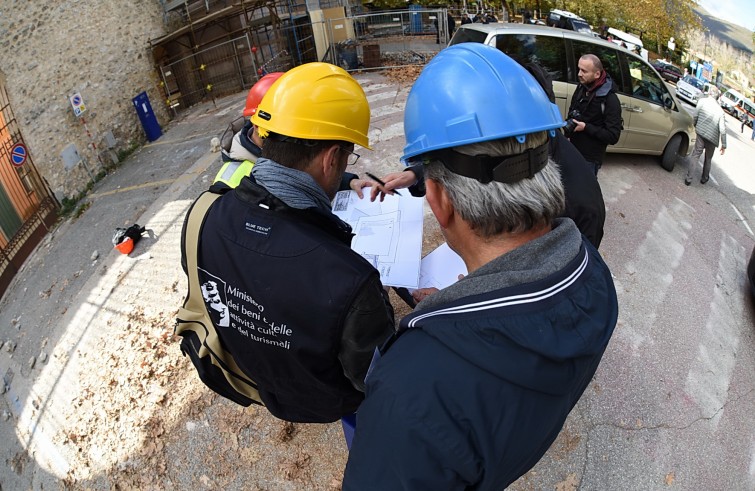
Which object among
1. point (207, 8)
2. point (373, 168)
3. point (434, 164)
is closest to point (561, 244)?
point (434, 164)

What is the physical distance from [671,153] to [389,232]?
6575 mm

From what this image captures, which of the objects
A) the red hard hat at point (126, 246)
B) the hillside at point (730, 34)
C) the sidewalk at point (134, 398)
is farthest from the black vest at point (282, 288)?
the hillside at point (730, 34)

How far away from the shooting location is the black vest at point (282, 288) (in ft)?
5.03

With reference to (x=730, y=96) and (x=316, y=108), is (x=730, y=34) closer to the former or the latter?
(x=730, y=96)

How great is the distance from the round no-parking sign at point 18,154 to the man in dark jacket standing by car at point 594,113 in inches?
373

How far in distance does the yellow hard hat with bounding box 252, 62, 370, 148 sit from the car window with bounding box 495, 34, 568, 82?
5.08m

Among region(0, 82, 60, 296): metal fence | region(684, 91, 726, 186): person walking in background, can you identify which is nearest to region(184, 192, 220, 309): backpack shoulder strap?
region(684, 91, 726, 186): person walking in background

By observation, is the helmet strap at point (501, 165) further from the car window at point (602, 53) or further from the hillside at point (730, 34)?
the hillside at point (730, 34)

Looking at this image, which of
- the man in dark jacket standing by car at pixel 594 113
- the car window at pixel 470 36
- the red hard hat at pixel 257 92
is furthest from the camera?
the car window at pixel 470 36

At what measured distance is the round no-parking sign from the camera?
26.7 ft

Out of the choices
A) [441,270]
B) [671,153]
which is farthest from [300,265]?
[671,153]

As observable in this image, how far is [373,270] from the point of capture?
155 centimetres

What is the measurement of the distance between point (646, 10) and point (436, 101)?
3471 cm

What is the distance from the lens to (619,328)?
147 inches
